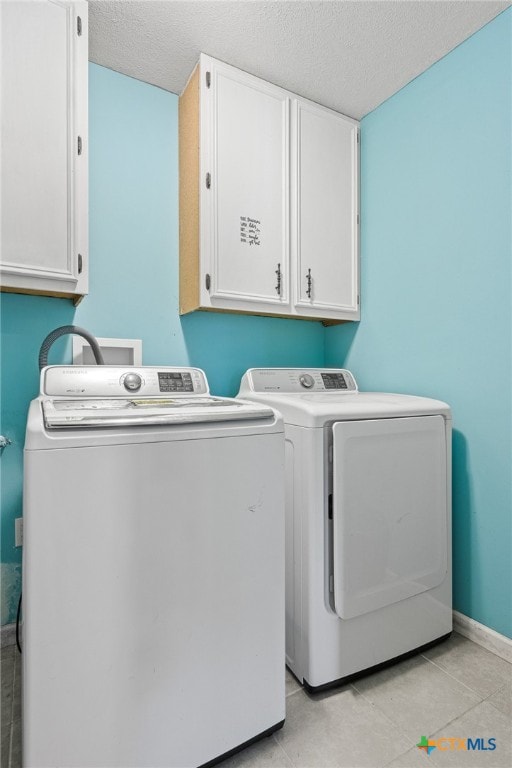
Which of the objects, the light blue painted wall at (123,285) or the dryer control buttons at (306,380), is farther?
the dryer control buttons at (306,380)

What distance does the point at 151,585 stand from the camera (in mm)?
946

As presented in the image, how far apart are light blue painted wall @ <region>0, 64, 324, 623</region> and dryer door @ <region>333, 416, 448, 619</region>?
93 cm

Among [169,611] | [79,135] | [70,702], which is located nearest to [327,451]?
[169,611]

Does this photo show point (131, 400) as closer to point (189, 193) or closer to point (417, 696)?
point (189, 193)

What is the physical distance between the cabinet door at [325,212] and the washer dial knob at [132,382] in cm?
86

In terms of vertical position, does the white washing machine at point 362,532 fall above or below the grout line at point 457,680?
above

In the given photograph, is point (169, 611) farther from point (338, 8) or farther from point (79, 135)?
point (338, 8)

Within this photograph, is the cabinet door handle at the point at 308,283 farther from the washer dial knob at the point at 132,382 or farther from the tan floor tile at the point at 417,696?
the tan floor tile at the point at 417,696

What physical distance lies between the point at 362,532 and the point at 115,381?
1043mm

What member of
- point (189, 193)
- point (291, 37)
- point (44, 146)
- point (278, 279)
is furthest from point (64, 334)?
point (291, 37)

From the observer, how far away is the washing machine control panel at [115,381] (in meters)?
1.47

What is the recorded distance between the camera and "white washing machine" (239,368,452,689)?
129cm

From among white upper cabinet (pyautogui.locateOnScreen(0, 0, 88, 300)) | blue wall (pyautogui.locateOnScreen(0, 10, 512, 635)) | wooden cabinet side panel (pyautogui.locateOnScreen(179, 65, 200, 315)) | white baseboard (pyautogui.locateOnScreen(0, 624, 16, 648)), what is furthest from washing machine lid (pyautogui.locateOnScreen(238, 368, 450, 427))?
white baseboard (pyautogui.locateOnScreen(0, 624, 16, 648))

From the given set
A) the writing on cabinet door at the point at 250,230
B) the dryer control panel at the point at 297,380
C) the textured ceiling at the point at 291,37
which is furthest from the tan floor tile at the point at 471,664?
the textured ceiling at the point at 291,37
